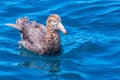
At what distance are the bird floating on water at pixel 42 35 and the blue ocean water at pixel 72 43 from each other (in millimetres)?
217

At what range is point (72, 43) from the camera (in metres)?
15.3

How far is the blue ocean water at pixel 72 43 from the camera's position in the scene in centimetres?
1352

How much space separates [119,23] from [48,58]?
130 inches

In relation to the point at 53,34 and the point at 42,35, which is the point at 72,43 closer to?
the point at 42,35

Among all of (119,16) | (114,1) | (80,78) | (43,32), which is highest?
(114,1)

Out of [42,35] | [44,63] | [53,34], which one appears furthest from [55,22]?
[44,63]

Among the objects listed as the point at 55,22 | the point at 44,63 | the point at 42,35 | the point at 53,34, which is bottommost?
the point at 44,63

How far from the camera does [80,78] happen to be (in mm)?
13164

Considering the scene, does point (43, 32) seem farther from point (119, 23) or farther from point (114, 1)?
point (114, 1)

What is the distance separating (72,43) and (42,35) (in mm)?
983

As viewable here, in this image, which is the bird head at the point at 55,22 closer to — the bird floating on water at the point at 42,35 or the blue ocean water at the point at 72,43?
the bird floating on water at the point at 42,35

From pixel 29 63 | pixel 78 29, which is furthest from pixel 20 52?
pixel 78 29

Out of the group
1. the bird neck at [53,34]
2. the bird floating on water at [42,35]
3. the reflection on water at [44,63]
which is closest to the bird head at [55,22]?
the bird floating on water at [42,35]

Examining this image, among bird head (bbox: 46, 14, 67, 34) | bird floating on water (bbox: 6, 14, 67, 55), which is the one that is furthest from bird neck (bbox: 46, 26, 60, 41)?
bird head (bbox: 46, 14, 67, 34)
